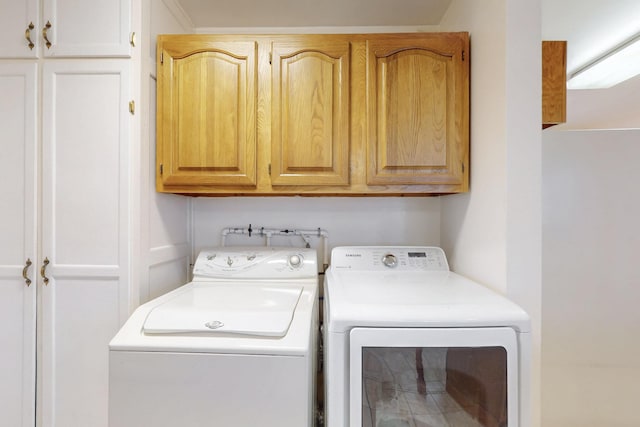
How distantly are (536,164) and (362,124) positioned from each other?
0.78 meters

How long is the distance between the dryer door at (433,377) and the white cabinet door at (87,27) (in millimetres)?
1651

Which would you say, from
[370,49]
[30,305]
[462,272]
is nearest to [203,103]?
[370,49]

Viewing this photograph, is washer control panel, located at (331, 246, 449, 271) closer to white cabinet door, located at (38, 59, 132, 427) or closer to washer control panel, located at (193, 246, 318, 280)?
washer control panel, located at (193, 246, 318, 280)

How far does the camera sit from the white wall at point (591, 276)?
1938 mm

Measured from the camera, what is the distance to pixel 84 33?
4.72 feet

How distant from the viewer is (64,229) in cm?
145

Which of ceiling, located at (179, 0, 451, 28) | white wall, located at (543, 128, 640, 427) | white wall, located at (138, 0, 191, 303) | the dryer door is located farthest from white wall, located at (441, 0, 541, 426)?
white wall, located at (138, 0, 191, 303)

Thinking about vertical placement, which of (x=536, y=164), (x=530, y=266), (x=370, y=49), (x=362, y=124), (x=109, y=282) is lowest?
(x=109, y=282)

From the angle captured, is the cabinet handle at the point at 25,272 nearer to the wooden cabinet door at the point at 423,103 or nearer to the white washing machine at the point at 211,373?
the white washing machine at the point at 211,373

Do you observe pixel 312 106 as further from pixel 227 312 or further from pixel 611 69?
pixel 611 69

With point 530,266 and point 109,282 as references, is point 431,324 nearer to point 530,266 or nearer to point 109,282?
point 530,266

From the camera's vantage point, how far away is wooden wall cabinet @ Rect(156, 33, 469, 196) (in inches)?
61.1

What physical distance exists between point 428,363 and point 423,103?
118cm

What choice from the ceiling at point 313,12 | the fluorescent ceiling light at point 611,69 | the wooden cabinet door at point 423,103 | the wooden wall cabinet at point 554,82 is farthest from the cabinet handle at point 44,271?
the fluorescent ceiling light at point 611,69
